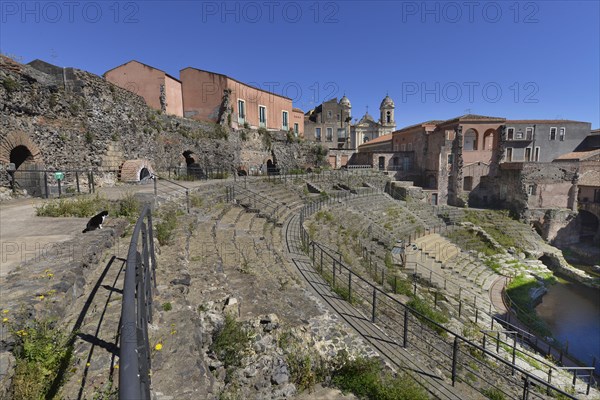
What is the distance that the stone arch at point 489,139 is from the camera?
31.6 meters

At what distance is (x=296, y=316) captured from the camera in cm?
535

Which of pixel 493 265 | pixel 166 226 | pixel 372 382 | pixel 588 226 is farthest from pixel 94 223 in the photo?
pixel 588 226

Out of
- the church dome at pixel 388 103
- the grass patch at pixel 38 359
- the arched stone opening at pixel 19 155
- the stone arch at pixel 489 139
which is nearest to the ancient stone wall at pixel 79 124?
the arched stone opening at pixel 19 155

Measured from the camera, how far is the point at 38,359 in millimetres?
2537

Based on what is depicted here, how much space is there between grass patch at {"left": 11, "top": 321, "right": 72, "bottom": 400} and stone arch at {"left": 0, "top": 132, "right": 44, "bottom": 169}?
29.4ft

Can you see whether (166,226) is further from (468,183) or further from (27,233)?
(468,183)

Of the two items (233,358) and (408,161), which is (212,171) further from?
(408,161)

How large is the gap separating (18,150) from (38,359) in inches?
420

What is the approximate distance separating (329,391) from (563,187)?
35338 millimetres

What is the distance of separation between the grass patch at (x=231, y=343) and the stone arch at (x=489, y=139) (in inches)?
1403

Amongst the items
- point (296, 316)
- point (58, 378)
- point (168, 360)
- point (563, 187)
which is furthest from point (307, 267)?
point (563, 187)

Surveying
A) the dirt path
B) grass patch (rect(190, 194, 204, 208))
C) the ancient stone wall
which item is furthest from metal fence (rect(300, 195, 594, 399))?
the ancient stone wall

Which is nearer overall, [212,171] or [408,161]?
[212,171]

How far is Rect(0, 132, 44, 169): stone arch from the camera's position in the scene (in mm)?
8742
